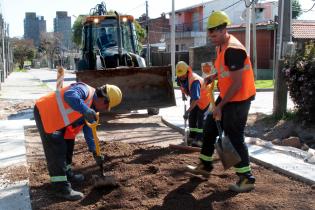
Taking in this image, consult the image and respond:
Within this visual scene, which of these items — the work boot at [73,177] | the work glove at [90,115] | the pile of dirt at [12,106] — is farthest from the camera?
the pile of dirt at [12,106]

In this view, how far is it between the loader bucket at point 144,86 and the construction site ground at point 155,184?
2.86 metres

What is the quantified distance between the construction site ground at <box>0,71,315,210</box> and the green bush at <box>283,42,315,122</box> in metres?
2.69

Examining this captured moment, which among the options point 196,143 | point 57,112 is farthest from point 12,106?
point 57,112

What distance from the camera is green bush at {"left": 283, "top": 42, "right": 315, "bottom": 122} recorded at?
27.4 feet

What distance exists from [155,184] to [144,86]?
575cm

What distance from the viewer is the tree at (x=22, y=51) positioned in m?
94.7

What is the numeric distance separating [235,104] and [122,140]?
3942 mm

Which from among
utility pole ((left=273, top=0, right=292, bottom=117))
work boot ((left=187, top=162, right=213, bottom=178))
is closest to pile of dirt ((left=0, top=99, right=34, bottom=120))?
utility pole ((left=273, top=0, right=292, bottom=117))

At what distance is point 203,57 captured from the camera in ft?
107

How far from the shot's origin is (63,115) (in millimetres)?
4797

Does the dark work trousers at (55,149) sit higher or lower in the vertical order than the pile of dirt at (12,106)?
higher

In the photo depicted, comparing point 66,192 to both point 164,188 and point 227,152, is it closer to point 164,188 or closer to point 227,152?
point 164,188

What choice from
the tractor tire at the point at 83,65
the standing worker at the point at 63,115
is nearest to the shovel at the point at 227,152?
the standing worker at the point at 63,115

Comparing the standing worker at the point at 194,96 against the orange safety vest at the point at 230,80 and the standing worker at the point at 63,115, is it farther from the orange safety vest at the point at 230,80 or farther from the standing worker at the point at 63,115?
the standing worker at the point at 63,115
